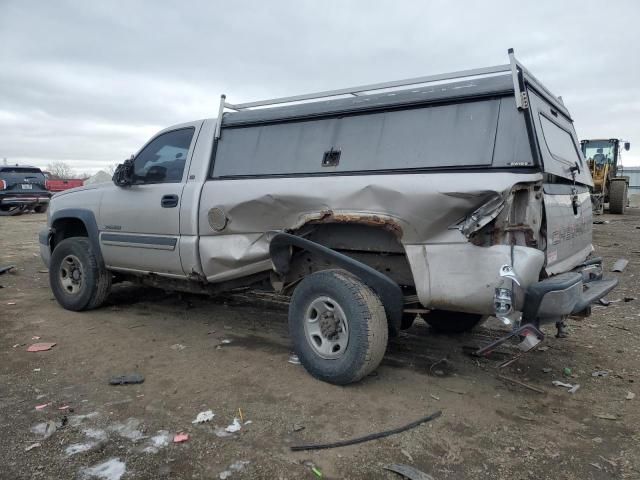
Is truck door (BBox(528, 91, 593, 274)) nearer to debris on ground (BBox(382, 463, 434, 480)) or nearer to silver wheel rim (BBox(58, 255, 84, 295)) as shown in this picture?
debris on ground (BBox(382, 463, 434, 480))

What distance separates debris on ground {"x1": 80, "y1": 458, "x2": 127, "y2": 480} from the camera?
8.36ft

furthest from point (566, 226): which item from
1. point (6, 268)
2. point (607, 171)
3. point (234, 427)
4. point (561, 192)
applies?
point (607, 171)

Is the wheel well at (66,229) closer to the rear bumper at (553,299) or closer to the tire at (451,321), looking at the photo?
the tire at (451,321)

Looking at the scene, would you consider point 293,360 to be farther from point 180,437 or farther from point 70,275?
point 70,275

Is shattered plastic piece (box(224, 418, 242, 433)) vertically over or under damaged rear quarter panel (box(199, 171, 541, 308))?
under

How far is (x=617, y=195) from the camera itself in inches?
768

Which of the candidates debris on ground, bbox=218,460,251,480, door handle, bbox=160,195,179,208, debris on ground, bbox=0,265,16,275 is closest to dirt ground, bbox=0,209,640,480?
debris on ground, bbox=218,460,251,480

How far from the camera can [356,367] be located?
11.3ft

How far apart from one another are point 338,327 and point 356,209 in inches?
35.3

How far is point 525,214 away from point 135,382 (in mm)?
3082

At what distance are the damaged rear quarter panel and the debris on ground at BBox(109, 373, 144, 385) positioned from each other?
3.66 ft

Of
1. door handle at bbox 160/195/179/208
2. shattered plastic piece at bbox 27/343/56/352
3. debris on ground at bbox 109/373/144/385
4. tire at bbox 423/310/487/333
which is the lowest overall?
debris on ground at bbox 109/373/144/385

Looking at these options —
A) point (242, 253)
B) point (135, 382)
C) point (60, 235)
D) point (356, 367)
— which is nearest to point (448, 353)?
point (356, 367)

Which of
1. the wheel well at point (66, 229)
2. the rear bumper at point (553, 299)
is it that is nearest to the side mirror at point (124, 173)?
the wheel well at point (66, 229)
